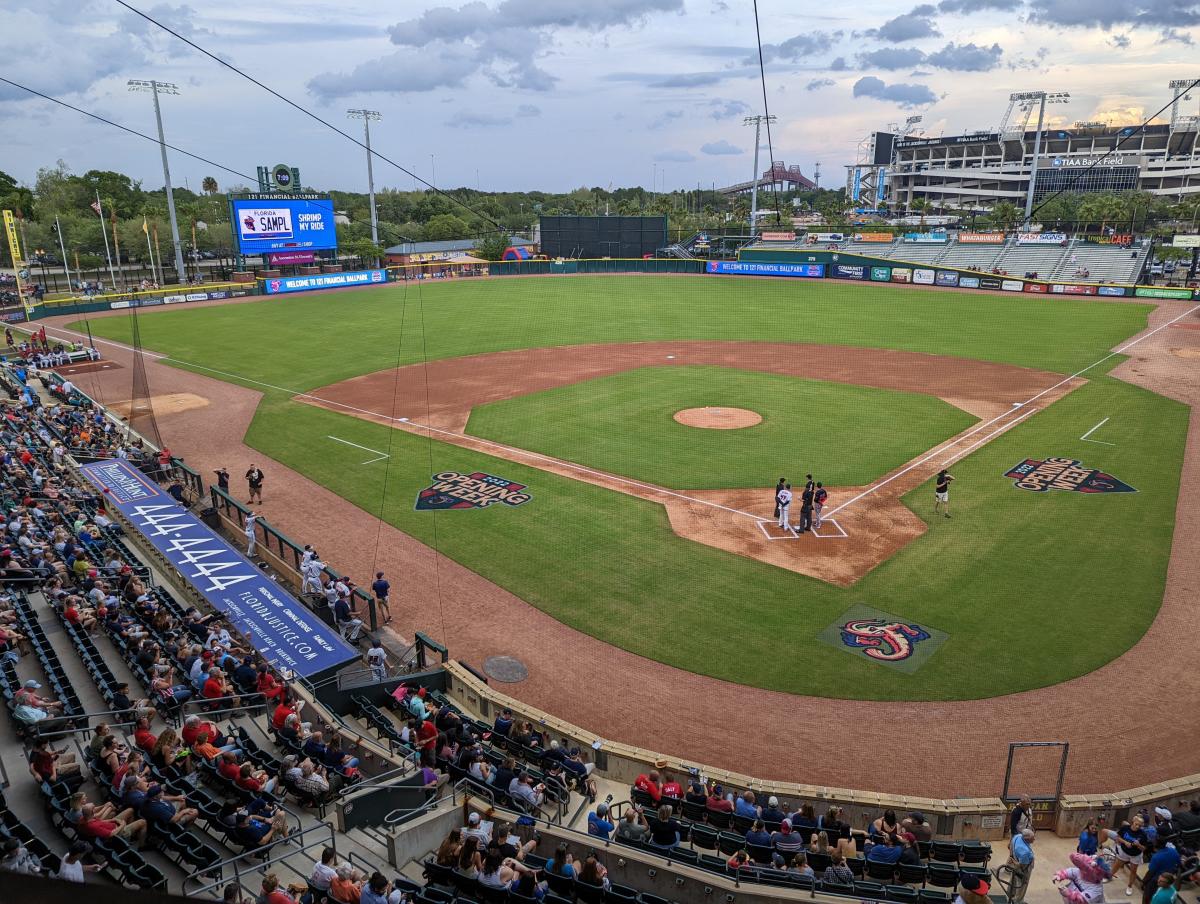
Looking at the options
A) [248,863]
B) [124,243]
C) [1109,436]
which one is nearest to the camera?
[248,863]

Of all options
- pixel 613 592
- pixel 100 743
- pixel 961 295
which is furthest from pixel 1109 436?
pixel 961 295

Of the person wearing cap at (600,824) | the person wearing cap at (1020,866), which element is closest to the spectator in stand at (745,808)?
the person wearing cap at (600,824)

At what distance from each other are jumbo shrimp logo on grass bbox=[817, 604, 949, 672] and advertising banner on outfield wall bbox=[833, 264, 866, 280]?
7112 cm

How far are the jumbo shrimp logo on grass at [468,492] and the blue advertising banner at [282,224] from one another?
57461mm

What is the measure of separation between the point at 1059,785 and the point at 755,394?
89.1ft

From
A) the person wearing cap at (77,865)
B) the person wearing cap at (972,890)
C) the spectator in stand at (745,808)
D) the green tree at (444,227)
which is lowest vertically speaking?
the spectator in stand at (745,808)

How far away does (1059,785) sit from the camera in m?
11.1

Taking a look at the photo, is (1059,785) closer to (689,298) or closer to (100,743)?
(100,743)

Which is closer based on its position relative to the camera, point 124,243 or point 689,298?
point 689,298

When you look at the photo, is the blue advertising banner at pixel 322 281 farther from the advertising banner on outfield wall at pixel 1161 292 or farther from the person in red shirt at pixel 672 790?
the person in red shirt at pixel 672 790

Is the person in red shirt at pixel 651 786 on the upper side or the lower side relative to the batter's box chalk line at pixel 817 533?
upper

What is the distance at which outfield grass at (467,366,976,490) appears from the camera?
2736cm

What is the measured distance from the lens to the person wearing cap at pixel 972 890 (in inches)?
360

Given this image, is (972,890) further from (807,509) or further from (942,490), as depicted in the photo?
(942,490)
